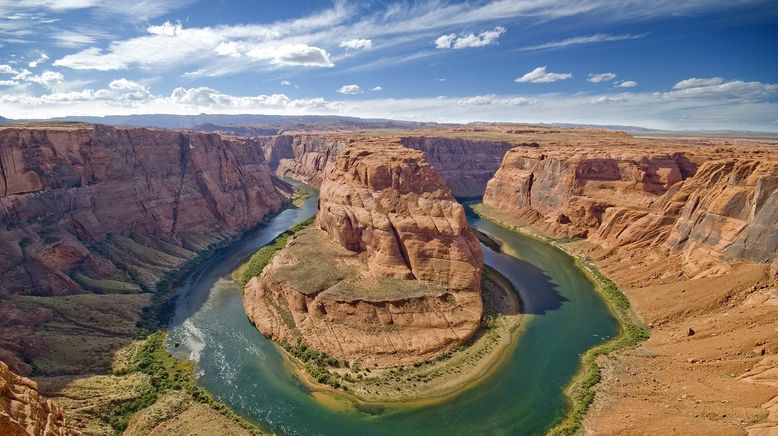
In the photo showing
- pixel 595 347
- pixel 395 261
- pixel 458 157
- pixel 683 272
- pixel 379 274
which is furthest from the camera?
pixel 458 157

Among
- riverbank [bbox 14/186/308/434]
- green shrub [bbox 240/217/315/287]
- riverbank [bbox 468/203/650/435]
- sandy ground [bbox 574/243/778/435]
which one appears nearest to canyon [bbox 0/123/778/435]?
sandy ground [bbox 574/243/778/435]

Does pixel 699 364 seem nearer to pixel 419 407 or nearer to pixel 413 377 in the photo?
pixel 419 407

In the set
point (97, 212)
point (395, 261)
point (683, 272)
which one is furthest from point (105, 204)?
point (683, 272)

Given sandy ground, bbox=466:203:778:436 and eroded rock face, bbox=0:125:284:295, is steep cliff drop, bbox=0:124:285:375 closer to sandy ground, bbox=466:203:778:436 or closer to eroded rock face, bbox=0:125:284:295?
eroded rock face, bbox=0:125:284:295

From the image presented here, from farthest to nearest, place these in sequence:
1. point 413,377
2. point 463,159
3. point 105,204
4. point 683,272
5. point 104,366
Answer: point 463,159 → point 105,204 → point 683,272 → point 104,366 → point 413,377

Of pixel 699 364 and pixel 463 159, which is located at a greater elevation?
pixel 463 159

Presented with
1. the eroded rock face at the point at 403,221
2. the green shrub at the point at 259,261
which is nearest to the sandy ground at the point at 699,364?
the eroded rock face at the point at 403,221

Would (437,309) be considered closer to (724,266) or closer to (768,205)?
(724,266)

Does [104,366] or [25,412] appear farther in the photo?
[104,366]
